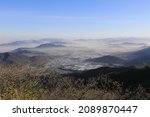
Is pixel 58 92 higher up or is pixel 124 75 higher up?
pixel 58 92

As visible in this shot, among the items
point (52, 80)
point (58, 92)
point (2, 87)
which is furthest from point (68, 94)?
point (2, 87)

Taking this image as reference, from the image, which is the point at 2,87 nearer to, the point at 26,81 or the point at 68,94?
the point at 26,81

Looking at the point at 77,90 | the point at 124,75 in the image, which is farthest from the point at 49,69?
the point at 124,75

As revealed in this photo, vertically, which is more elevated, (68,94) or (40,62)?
(40,62)

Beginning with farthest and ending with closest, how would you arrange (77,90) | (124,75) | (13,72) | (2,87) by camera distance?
(124,75) → (77,90) → (13,72) → (2,87)

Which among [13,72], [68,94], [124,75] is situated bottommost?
[124,75]

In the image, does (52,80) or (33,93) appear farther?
(52,80)

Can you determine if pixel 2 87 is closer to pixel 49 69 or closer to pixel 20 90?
pixel 20 90

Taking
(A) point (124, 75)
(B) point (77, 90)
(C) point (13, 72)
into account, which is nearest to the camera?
(C) point (13, 72)

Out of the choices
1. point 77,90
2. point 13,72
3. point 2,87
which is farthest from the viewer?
point 77,90
